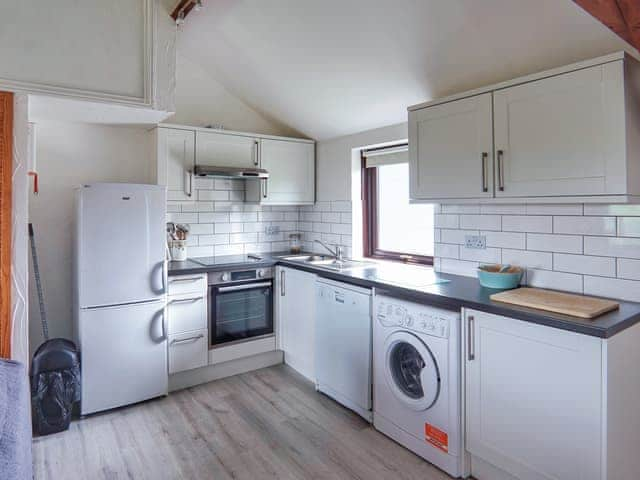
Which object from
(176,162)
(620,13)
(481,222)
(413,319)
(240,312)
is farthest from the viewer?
(240,312)

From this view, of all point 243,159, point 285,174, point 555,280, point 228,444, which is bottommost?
point 228,444

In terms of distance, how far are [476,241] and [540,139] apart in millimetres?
821

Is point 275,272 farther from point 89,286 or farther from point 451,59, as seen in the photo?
point 451,59

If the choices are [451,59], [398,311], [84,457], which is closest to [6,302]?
[84,457]

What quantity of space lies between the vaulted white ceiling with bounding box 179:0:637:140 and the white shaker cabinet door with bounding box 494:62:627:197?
218mm

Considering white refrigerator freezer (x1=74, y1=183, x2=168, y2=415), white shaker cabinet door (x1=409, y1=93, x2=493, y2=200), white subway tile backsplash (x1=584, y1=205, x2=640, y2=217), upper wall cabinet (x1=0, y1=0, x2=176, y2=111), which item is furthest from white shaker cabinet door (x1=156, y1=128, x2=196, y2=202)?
white subway tile backsplash (x1=584, y1=205, x2=640, y2=217)

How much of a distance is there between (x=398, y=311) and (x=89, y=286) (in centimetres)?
200

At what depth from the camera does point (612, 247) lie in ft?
6.81

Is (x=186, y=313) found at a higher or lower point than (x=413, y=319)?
lower

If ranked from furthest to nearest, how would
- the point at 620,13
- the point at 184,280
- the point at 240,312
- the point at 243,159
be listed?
the point at 243,159
the point at 240,312
the point at 184,280
the point at 620,13

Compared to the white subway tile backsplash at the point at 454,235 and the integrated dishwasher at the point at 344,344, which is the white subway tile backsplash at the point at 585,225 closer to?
the white subway tile backsplash at the point at 454,235

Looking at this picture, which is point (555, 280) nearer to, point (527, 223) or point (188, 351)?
point (527, 223)

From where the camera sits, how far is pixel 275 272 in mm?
3611

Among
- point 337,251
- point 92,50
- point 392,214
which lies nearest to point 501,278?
point 392,214
